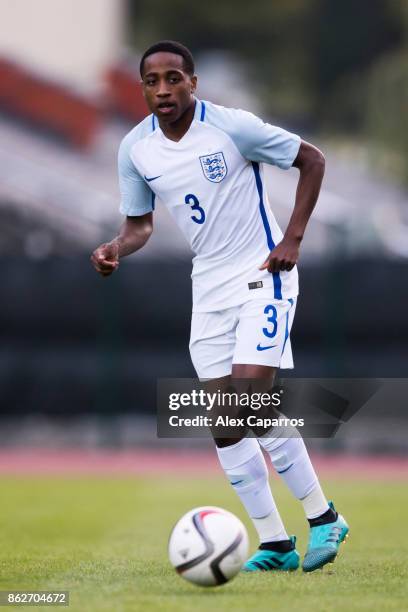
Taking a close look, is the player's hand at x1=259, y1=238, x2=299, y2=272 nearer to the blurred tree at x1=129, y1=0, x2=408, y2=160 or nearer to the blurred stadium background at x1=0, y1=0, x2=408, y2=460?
the blurred stadium background at x1=0, y1=0, x2=408, y2=460

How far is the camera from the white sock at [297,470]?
7086 millimetres

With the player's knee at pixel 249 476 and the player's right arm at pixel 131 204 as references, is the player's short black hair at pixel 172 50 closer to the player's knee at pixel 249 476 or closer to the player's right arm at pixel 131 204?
the player's right arm at pixel 131 204

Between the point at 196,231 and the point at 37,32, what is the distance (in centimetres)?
2723

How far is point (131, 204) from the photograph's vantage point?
295 inches

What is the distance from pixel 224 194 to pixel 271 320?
689 millimetres

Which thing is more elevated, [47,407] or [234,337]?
[234,337]

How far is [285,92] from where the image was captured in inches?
1912

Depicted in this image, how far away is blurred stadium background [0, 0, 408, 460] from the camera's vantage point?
16.2m

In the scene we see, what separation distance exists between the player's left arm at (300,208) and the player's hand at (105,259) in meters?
0.76

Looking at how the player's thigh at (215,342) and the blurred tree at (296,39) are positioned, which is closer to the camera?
the player's thigh at (215,342)

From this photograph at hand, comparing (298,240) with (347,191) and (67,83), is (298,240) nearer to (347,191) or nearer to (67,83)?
(67,83)

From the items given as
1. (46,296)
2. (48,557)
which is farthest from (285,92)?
(48,557)

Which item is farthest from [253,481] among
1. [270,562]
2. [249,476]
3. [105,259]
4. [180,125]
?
[180,125]

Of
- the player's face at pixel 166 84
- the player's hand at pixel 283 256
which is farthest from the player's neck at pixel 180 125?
the player's hand at pixel 283 256
